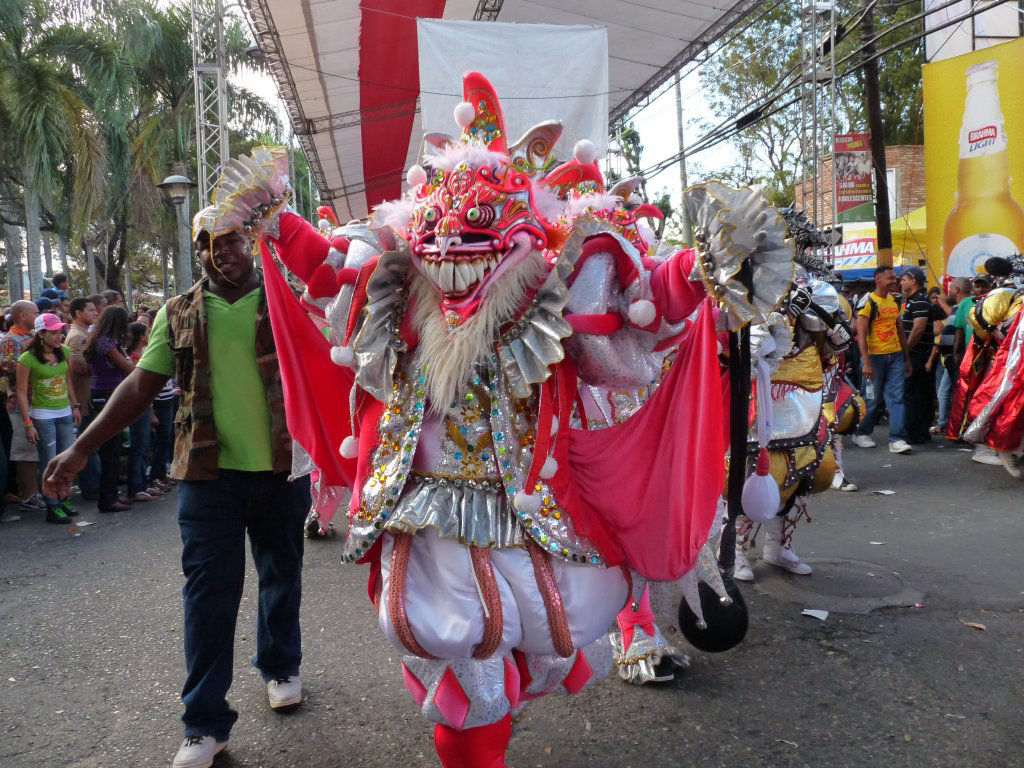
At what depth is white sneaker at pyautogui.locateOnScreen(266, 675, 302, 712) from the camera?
327 cm

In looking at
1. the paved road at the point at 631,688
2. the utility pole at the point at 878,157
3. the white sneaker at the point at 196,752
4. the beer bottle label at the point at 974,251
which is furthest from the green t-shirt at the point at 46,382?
the utility pole at the point at 878,157

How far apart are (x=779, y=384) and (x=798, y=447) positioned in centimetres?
35

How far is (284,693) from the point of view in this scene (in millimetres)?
3275

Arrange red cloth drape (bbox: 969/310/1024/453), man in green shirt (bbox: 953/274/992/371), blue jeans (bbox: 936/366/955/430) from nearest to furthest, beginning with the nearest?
red cloth drape (bbox: 969/310/1024/453) → man in green shirt (bbox: 953/274/992/371) → blue jeans (bbox: 936/366/955/430)

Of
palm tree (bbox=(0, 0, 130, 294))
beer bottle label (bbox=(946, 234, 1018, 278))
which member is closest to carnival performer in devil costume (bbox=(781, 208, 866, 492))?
beer bottle label (bbox=(946, 234, 1018, 278))

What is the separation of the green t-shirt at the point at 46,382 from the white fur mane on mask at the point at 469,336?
5674 millimetres

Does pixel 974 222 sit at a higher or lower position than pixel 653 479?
higher

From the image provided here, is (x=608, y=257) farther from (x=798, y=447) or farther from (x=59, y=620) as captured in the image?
(x=59, y=620)

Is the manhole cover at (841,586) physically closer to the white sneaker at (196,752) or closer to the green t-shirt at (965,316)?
the white sneaker at (196,752)

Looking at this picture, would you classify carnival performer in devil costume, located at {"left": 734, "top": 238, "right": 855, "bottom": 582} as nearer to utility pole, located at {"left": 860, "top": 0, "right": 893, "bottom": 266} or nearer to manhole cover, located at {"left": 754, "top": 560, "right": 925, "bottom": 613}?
manhole cover, located at {"left": 754, "top": 560, "right": 925, "bottom": 613}

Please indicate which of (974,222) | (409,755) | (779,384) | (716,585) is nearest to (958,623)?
(779,384)

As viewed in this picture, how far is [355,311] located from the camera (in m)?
2.51

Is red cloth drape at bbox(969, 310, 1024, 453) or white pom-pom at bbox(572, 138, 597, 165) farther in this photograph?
red cloth drape at bbox(969, 310, 1024, 453)

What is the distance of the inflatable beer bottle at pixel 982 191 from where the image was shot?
1275 cm
